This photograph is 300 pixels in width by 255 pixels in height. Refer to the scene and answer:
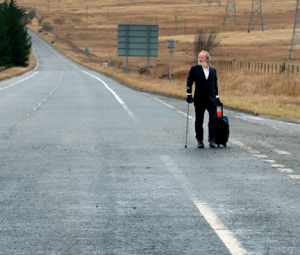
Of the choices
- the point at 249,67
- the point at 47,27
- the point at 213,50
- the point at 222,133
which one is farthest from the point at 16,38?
the point at 47,27

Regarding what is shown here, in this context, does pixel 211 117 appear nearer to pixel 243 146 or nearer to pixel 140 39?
pixel 243 146

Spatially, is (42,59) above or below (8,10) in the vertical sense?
below

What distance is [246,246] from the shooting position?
177 inches

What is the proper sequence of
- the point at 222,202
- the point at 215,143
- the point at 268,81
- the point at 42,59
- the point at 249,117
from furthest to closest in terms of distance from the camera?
the point at 42,59, the point at 268,81, the point at 249,117, the point at 215,143, the point at 222,202

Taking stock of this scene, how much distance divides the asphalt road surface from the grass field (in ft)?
21.4

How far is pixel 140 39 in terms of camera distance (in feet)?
155

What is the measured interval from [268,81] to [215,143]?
1604cm

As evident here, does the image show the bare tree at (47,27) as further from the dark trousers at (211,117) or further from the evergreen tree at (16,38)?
the dark trousers at (211,117)

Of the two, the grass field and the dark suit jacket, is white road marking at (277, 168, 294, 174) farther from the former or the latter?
the grass field

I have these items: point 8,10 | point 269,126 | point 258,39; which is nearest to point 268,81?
point 269,126

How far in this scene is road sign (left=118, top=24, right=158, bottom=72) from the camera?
153ft

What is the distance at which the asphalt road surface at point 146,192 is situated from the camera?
4.65m

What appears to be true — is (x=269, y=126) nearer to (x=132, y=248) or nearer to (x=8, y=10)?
(x=132, y=248)

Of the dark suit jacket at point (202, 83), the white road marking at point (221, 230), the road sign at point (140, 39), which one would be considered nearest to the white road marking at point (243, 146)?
the dark suit jacket at point (202, 83)
